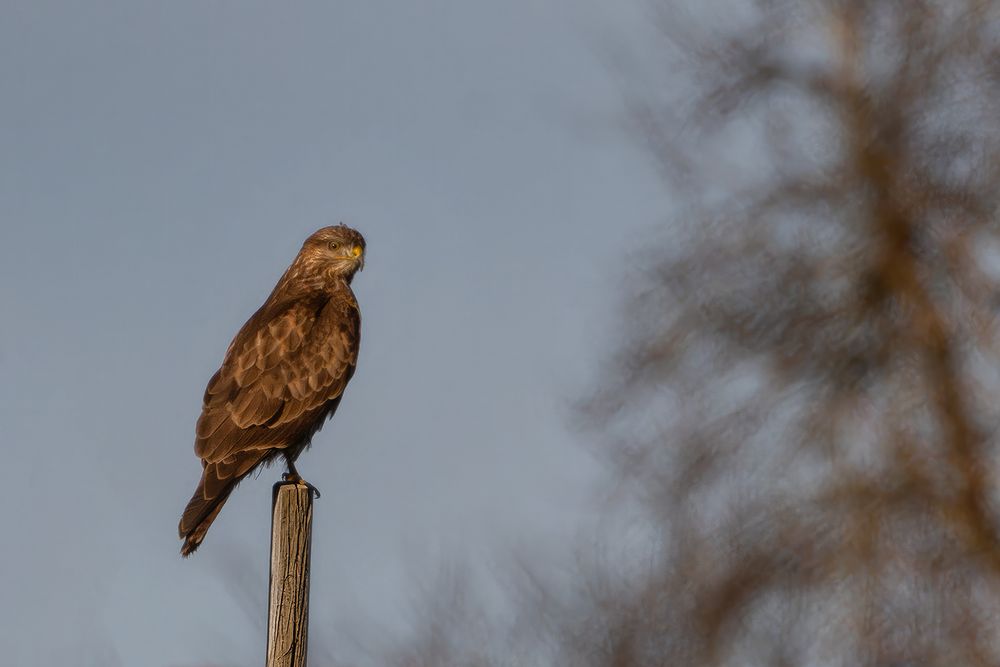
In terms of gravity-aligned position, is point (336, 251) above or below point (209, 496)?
above

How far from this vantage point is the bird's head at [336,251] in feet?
32.4

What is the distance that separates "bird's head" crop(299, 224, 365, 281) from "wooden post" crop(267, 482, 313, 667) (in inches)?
158

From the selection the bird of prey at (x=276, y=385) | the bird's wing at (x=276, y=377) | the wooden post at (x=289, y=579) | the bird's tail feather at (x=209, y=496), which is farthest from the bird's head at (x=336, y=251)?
the wooden post at (x=289, y=579)

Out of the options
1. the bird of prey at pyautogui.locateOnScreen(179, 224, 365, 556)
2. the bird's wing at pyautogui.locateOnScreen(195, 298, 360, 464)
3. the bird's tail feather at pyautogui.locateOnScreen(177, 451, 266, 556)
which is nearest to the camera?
the bird's tail feather at pyautogui.locateOnScreen(177, 451, 266, 556)

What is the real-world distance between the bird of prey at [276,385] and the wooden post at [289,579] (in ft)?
4.77

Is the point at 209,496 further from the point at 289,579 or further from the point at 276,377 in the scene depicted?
the point at 289,579

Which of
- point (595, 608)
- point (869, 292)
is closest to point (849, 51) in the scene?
point (869, 292)

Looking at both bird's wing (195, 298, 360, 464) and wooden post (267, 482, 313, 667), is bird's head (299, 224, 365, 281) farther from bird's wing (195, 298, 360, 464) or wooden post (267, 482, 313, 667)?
wooden post (267, 482, 313, 667)

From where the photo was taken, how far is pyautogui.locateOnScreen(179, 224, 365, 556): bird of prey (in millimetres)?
7832

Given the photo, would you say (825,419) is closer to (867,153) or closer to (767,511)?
(767,511)

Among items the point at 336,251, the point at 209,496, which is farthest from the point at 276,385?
the point at 336,251

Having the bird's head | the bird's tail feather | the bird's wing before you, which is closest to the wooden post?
the bird's tail feather

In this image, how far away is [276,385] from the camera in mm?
8539

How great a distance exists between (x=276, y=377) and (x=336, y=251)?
1588mm
